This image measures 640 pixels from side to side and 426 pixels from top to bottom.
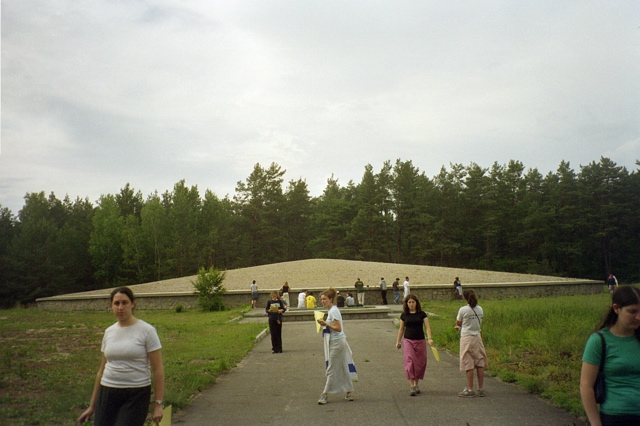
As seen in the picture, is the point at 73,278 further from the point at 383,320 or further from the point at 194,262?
the point at 383,320

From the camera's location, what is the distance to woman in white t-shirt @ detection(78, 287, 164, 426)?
3.90m

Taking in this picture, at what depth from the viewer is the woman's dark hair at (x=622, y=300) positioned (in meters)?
3.32

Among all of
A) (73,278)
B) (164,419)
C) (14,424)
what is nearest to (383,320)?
(14,424)

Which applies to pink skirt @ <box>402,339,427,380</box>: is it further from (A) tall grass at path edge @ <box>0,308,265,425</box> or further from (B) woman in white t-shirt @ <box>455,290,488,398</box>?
(A) tall grass at path edge @ <box>0,308,265,425</box>

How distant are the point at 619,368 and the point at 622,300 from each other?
0.44 m

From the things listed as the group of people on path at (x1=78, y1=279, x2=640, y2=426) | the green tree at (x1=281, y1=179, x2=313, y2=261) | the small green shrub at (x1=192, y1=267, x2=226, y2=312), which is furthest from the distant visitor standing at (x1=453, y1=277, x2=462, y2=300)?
the green tree at (x1=281, y1=179, x2=313, y2=261)

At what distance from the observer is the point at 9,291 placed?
161ft

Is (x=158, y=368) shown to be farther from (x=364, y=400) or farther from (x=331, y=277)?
(x=331, y=277)

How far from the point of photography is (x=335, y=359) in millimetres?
7793

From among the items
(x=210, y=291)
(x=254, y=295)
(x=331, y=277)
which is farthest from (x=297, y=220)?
(x=210, y=291)

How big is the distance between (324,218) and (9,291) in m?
38.3

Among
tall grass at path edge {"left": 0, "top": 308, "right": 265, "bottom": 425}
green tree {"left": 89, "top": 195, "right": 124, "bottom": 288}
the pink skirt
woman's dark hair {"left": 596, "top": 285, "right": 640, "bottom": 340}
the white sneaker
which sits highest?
green tree {"left": 89, "top": 195, "right": 124, "bottom": 288}

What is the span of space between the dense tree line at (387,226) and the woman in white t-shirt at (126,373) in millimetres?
59197

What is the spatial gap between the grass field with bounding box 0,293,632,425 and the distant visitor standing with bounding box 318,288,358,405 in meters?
2.20
